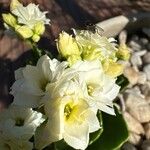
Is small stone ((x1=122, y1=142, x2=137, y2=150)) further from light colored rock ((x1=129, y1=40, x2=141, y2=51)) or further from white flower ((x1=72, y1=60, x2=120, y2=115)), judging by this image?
white flower ((x1=72, y1=60, x2=120, y2=115))

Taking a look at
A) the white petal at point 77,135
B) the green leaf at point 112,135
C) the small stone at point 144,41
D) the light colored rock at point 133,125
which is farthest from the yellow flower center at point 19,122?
A: the small stone at point 144,41

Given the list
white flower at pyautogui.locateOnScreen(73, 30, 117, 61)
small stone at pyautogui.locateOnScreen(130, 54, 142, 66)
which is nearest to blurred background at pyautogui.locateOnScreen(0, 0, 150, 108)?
small stone at pyautogui.locateOnScreen(130, 54, 142, 66)

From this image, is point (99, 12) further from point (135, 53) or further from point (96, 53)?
point (96, 53)

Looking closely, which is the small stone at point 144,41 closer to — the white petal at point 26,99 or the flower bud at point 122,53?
the flower bud at point 122,53

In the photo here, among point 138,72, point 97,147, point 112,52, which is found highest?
point 112,52

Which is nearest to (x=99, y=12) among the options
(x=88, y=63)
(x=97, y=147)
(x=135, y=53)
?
(x=135, y=53)

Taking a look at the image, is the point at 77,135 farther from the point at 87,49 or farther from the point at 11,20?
the point at 11,20
